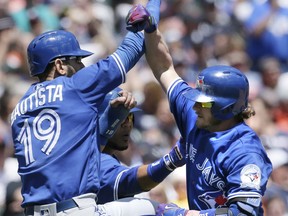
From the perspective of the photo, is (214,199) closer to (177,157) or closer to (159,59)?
(177,157)

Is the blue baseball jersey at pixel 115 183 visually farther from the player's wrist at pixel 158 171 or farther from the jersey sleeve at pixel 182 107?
the jersey sleeve at pixel 182 107

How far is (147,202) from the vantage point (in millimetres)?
6672

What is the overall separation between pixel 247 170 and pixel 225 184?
0.21 meters

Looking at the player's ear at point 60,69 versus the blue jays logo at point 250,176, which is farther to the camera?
the player's ear at point 60,69

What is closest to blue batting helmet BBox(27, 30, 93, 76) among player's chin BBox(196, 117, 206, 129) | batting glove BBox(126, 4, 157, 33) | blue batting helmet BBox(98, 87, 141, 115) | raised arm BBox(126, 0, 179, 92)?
batting glove BBox(126, 4, 157, 33)

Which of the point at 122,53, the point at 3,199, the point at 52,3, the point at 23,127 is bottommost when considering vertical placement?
the point at 3,199

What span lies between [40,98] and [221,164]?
1250mm

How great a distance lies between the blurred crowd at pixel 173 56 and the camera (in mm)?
10258

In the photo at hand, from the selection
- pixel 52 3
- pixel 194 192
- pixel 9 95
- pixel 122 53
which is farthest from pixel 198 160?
pixel 52 3

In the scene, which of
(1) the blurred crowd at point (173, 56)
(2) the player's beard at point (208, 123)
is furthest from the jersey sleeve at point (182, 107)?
(1) the blurred crowd at point (173, 56)

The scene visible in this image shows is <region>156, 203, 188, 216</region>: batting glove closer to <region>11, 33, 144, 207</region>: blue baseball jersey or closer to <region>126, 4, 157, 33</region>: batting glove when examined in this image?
<region>11, 33, 144, 207</region>: blue baseball jersey

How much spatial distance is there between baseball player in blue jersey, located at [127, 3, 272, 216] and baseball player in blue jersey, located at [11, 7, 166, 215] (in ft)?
1.48

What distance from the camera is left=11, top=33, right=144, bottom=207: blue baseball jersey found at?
648 cm

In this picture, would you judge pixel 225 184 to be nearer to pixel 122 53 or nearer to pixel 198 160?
pixel 198 160
